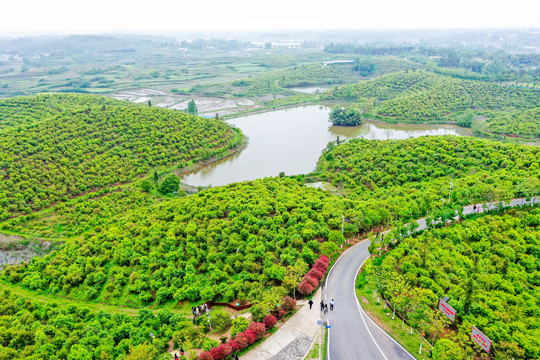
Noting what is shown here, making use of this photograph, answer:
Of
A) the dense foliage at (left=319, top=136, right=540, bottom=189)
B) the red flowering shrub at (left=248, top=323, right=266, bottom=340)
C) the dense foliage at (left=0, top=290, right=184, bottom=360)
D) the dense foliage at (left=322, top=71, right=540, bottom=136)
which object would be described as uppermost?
the dense foliage at (left=322, top=71, right=540, bottom=136)

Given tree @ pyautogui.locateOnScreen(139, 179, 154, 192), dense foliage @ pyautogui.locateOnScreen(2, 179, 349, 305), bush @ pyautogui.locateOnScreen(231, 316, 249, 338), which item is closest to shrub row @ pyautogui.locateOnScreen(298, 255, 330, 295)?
dense foliage @ pyautogui.locateOnScreen(2, 179, 349, 305)

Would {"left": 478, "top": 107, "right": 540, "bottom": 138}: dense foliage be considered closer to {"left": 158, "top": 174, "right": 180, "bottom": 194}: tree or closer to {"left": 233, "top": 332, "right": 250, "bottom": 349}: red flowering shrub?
{"left": 158, "top": 174, "right": 180, "bottom": 194}: tree

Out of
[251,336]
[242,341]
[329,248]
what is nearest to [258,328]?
[251,336]

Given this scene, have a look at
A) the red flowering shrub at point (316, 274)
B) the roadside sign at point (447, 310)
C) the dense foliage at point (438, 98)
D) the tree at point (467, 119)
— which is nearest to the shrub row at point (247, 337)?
the red flowering shrub at point (316, 274)

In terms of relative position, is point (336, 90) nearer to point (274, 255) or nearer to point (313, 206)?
point (313, 206)

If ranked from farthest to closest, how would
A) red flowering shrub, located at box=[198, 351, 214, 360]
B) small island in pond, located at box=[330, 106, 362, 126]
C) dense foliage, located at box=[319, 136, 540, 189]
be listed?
small island in pond, located at box=[330, 106, 362, 126] → dense foliage, located at box=[319, 136, 540, 189] → red flowering shrub, located at box=[198, 351, 214, 360]

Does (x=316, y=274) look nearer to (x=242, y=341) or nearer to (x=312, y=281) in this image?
(x=312, y=281)
